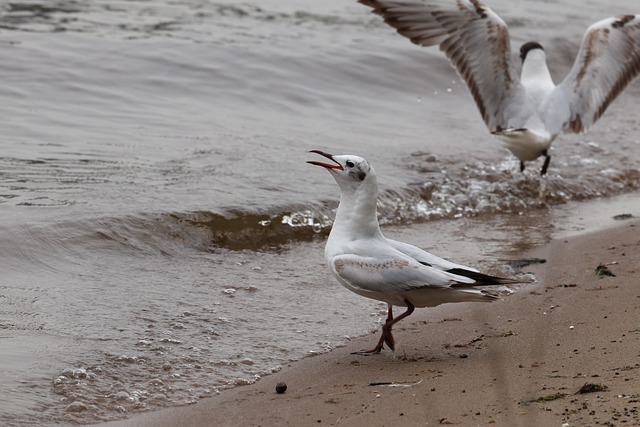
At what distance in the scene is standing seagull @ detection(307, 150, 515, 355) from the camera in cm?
494

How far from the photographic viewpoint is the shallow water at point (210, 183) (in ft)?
17.0

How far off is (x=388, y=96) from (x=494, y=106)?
363cm

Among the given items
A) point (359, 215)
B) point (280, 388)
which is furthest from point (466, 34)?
point (280, 388)

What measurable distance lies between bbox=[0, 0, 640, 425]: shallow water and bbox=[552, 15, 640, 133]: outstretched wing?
0.79 metres

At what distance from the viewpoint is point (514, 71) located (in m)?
9.02

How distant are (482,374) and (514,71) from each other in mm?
4945

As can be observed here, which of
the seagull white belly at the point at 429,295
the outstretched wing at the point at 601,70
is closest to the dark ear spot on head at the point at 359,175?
the seagull white belly at the point at 429,295

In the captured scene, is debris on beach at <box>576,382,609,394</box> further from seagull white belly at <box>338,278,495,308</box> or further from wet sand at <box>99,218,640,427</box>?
seagull white belly at <box>338,278,495,308</box>

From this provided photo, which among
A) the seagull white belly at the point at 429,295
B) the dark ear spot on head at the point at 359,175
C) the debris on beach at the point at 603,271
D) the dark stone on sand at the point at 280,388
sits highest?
the dark ear spot on head at the point at 359,175

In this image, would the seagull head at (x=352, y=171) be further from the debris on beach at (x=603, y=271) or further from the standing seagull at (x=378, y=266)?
the debris on beach at (x=603, y=271)

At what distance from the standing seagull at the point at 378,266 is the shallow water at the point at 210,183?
0.47m

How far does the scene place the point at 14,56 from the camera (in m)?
11.7

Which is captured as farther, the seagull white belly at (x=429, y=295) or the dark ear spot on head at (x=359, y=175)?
the dark ear spot on head at (x=359, y=175)

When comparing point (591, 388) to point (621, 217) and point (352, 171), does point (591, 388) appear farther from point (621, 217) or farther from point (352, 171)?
point (621, 217)
